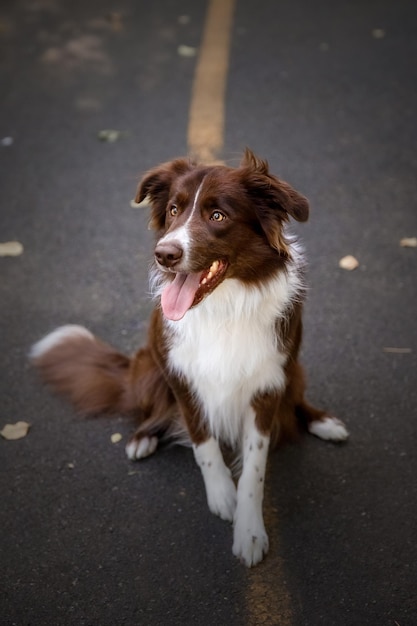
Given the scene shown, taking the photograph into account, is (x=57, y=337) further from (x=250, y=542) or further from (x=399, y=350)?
(x=399, y=350)

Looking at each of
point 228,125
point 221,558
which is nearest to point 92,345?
point 221,558

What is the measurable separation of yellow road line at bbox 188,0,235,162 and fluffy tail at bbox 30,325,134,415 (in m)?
2.09

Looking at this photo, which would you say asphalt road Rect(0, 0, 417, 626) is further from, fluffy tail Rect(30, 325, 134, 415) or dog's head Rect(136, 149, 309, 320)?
dog's head Rect(136, 149, 309, 320)

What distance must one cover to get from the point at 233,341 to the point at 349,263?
1.79 metres

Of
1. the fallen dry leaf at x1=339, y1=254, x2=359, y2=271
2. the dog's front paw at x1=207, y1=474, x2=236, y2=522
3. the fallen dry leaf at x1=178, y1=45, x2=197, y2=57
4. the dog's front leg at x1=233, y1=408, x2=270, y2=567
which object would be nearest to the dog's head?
the dog's front leg at x1=233, y1=408, x2=270, y2=567

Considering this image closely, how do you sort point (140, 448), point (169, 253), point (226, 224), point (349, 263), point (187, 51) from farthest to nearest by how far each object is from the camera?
point (187, 51)
point (349, 263)
point (140, 448)
point (226, 224)
point (169, 253)

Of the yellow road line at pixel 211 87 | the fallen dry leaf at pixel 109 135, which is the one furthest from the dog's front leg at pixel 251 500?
the fallen dry leaf at pixel 109 135

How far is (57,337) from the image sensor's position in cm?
376

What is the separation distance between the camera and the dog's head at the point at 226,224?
266cm

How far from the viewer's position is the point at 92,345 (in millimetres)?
3664

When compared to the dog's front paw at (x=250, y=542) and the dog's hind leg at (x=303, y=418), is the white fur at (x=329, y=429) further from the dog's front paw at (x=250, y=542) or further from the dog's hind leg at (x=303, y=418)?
the dog's front paw at (x=250, y=542)

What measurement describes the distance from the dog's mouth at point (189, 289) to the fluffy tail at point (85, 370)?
0.89 m

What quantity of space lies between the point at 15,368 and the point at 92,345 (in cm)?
50

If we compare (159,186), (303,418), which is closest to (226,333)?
(159,186)
